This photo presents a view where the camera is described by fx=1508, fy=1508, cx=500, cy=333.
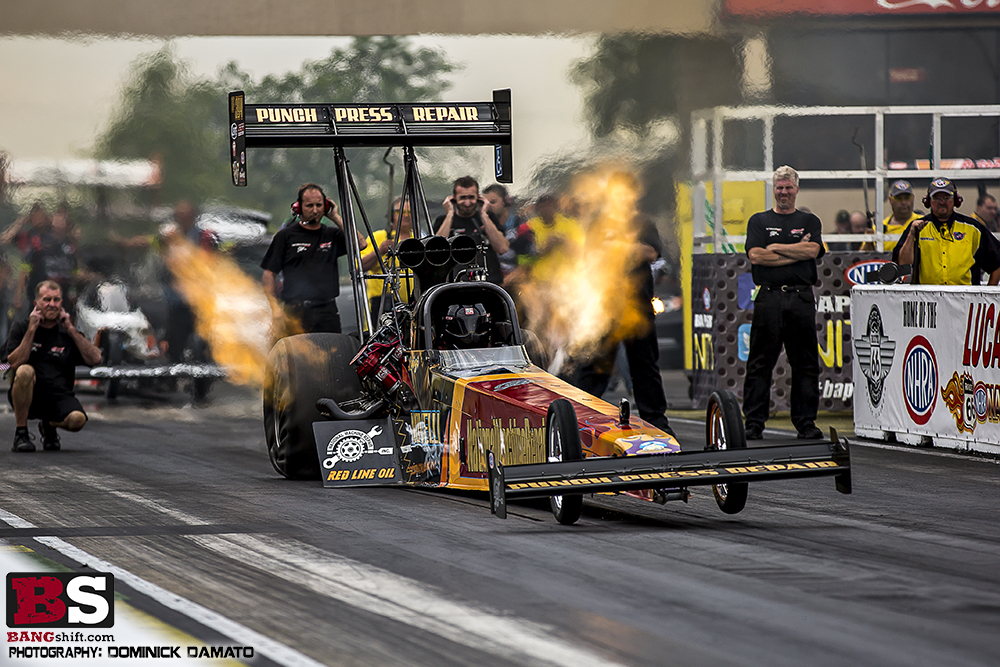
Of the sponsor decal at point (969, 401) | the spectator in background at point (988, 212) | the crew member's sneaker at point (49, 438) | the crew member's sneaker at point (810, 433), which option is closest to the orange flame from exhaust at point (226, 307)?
the crew member's sneaker at point (49, 438)

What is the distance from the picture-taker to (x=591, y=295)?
1218cm

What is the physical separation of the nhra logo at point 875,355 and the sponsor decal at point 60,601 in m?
7.83

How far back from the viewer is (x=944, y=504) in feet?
27.9

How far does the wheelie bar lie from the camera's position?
7098 millimetres

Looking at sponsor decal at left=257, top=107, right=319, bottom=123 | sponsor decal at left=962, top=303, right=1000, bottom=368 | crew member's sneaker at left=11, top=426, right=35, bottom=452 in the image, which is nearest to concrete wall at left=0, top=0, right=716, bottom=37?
crew member's sneaker at left=11, top=426, right=35, bottom=452

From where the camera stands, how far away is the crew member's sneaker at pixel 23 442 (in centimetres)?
1169

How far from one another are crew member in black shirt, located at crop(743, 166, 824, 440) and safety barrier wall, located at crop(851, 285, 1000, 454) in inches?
24.4

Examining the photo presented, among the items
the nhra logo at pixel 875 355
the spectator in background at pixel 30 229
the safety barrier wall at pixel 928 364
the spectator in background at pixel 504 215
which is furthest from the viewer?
the spectator in background at pixel 30 229

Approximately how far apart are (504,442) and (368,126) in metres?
3.28

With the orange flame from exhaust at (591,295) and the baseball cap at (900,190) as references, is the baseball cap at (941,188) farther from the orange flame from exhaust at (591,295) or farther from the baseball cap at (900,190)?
the baseball cap at (900,190)

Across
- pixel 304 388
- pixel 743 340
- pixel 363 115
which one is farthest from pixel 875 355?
pixel 304 388

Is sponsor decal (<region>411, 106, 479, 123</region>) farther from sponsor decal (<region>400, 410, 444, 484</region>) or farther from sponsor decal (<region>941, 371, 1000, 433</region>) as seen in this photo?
sponsor decal (<region>941, 371, 1000, 433</region>)

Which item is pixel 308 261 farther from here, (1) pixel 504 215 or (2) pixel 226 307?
(2) pixel 226 307

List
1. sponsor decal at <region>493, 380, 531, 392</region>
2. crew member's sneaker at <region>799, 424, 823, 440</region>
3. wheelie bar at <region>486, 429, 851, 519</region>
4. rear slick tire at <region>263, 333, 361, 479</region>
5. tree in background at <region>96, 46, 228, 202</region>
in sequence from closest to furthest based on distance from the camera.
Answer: wheelie bar at <region>486, 429, 851, 519</region>
sponsor decal at <region>493, 380, 531, 392</region>
rear slick tire at <region>263, 333, 361, 479</region>
crew member's sneaker at <region>799, 424, 823, 440</region>
tree in background at <region>96, 46, 228, 202</region>
